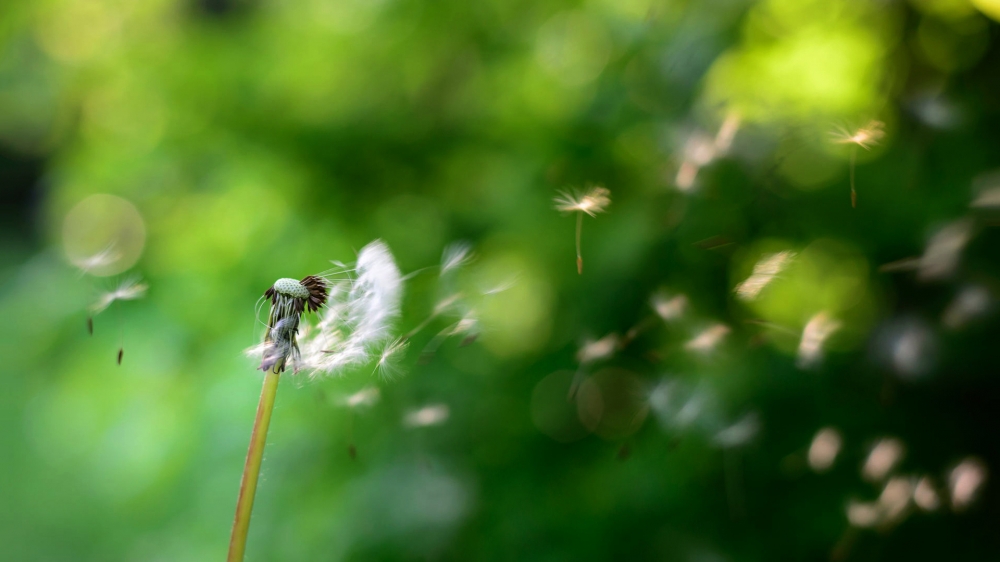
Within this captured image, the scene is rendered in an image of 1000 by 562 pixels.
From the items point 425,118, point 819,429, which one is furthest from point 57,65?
point 819,429

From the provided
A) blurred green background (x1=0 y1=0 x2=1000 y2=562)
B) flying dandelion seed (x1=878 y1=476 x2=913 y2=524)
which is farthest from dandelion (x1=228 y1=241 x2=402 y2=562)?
flying dandelion seed (x1=878 y1=476 x2=913 y2=524)

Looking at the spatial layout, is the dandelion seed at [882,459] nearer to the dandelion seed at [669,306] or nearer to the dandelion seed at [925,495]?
the dandelion seed at [925,495]

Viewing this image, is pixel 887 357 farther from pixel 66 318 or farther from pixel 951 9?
pixel 66 318

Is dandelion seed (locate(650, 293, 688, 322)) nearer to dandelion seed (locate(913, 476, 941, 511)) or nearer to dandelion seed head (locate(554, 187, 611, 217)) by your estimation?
dandelion seed head (locate(554, 187, 611, 217))

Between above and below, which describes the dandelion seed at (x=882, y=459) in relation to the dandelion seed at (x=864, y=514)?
above

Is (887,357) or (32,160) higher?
(32,160)

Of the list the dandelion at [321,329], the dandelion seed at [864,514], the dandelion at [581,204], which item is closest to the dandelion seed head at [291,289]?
the dandelion at [321,329]
